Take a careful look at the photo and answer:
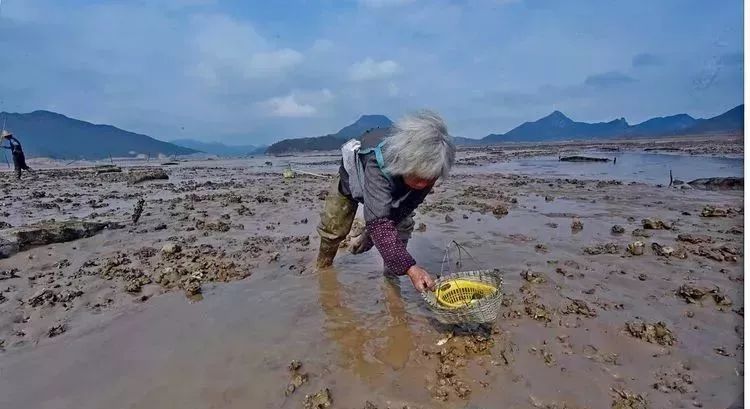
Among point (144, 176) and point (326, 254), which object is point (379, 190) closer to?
point (326, 254)

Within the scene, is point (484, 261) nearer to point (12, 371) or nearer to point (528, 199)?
point (12, 371)

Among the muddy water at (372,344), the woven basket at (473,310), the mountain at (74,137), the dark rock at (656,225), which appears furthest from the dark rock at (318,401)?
the mountain at (74,137)

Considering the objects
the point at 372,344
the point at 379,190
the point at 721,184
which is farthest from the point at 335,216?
the point at 721,184

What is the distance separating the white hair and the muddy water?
Answer: 1277 mm

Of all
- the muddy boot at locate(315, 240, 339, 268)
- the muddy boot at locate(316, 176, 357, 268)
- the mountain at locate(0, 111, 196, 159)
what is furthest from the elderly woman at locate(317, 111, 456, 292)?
the mountain at locate(0, 111, 196, 159)

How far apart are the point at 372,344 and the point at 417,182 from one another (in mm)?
1249

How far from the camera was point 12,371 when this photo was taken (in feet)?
9.59

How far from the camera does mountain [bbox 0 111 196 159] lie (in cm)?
10781

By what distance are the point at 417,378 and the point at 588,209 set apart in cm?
670

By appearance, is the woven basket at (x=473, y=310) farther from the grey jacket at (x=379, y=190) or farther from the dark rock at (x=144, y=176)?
the dark rock at (x=144, y=176)

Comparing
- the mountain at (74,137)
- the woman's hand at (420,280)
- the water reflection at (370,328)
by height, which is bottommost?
the water reflection at (370,328)

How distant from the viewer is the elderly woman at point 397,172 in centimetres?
297

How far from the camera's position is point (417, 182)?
3.19 m

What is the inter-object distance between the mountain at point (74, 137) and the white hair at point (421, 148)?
11221cm
